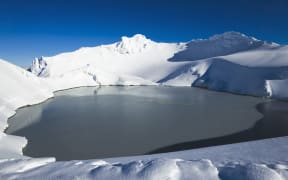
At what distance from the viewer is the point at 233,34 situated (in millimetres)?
69500

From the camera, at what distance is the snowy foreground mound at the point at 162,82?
4.46m

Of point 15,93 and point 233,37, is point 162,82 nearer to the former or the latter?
point 233,37

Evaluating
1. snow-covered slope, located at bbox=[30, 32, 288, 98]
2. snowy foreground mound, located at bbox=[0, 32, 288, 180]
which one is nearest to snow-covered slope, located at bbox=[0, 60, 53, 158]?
snowy foreground mound, located at bbox=[0, 32, 288, 180]

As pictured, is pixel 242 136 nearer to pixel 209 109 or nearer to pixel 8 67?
pixel 209 109

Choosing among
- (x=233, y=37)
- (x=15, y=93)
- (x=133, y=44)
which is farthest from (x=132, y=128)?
(x=133, y=44)

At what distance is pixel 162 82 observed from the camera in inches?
2222

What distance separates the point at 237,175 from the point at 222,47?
72415 mm

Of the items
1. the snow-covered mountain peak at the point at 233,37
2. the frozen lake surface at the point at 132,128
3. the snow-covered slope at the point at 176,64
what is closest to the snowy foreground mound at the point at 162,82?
the snow-covered slope at the point at 176,64

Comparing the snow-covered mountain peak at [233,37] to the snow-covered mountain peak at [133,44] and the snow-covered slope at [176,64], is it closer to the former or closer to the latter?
the snow-covered slope at [176,64]

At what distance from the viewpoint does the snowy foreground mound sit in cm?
446

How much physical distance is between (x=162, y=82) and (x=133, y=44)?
3521cm

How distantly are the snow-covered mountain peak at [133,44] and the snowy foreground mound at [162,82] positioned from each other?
0.37 meters

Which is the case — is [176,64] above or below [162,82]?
above

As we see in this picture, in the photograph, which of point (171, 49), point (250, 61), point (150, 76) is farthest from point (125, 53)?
point (250, 61)
